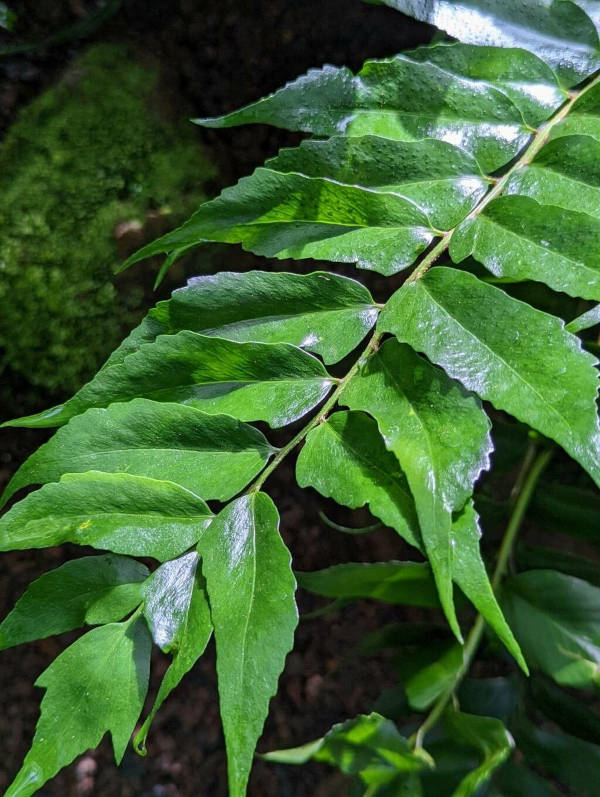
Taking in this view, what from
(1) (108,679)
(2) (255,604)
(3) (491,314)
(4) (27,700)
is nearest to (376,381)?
(3) (491,314)

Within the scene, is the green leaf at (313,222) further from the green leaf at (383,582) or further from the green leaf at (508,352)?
the green leaf at (383,582)

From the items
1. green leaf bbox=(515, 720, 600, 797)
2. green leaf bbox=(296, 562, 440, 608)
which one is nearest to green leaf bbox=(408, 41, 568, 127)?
green leaf bbox=(296, 562, 440, 608)

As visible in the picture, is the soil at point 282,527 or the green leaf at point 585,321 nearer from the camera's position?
the green leaf at point 585,321

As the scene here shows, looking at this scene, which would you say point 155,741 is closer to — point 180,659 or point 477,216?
point 180,659

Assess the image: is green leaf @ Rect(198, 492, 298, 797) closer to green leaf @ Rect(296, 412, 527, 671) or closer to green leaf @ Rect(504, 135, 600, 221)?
green leaf @ Rect(296, 412, 527, 671)

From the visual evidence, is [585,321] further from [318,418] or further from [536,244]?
[318,418]

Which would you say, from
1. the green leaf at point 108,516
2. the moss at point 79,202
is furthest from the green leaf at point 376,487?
the moss at point 79,202
